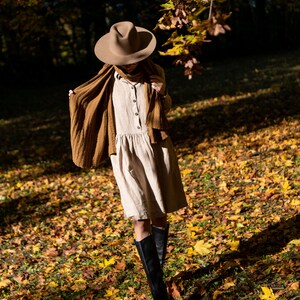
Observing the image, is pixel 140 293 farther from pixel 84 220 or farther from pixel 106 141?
pixel 84 220

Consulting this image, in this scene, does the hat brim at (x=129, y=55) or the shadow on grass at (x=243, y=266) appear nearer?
the hat brim at (x=129, y=55)

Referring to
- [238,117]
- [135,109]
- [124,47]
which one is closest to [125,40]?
[124,47]

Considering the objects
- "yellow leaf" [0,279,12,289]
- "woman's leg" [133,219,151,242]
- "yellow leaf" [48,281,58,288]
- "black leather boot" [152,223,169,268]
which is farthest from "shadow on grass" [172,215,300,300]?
"yellow leaf" [0,279,12,289]

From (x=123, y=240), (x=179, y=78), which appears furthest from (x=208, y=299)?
(x=179, y=78)

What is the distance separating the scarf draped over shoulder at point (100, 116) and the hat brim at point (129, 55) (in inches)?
5.5

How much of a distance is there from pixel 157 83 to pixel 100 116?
499 millimetres

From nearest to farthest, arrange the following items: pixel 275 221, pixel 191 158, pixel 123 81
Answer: pixel 123 81, pixel 275 221, pixel 191 158

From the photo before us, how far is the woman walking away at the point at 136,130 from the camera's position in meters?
3.64

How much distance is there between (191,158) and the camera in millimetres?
8227

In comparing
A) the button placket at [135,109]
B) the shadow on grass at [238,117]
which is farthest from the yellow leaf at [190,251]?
the shadow on grass at [238,117]

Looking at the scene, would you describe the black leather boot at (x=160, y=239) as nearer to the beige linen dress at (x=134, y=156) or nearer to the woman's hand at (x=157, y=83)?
the beige linen dress at (x=134, y=156)

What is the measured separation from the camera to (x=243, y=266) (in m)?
4.19

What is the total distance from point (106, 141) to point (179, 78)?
1842 centimetres

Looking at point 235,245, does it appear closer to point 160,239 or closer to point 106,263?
point 160,239
